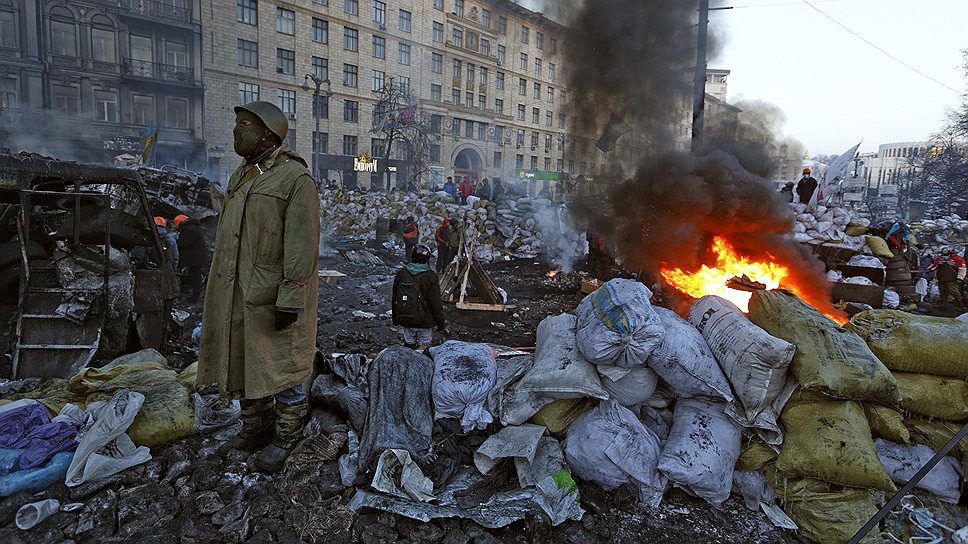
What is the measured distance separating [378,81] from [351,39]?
3.08 meters

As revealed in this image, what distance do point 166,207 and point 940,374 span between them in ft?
38.8

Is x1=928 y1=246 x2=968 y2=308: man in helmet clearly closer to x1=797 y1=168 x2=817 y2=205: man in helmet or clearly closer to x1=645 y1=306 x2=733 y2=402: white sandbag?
x1=797 y1=168 x2=817 y2=205: man in helmet

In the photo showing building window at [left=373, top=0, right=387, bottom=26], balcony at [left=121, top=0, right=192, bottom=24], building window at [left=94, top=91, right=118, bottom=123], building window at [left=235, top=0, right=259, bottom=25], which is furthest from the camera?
building window at [left=373, top=0, right=387, bottom=26]

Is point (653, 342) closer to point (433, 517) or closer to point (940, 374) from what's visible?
point (433, 517)

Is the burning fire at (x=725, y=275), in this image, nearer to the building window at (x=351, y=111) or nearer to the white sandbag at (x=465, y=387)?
the white sandbag at (x=465, y=387)

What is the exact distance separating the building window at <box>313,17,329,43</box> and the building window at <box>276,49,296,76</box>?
6.71 feet

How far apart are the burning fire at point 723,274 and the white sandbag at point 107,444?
646cm

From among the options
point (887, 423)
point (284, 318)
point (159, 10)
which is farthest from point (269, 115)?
point (159, 10)

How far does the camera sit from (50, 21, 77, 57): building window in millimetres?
23906

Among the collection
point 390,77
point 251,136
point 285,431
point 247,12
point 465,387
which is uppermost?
point 247,12

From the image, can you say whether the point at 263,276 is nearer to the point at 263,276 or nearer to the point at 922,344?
the point at 263,276

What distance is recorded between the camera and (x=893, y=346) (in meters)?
2.97

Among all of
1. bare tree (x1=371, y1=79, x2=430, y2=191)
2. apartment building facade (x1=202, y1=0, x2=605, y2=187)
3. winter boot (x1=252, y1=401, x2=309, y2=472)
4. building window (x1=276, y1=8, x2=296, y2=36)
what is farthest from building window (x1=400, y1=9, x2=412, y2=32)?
winter boot (x1=252, y1=401, x2=309, y2=472)

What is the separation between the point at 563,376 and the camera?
2807 millimetres
